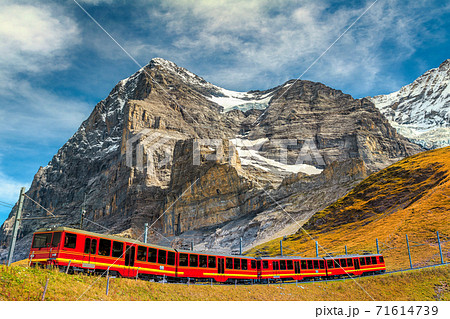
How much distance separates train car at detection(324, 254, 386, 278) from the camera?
43531 millimetres

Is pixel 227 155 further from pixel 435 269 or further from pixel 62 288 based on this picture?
pixel 62 288

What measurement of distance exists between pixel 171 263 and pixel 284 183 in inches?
4449

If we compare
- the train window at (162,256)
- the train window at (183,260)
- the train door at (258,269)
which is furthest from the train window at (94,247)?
the train door at (258,269)

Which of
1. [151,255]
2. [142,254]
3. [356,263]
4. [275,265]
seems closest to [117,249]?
[142,254]

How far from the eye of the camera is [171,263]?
3294 centimetres

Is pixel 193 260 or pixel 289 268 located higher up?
pixel 193 260

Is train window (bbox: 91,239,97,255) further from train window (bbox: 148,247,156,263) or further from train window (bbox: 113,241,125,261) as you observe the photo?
train window (bbox: 148,247,156,263)

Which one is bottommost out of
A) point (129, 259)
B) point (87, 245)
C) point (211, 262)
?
point (129, 259)

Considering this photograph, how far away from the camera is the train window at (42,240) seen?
87.4 ft

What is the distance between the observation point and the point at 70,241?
26.5 metres

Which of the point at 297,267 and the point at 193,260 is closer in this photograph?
the point at 193,260

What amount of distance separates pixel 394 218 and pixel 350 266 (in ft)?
115

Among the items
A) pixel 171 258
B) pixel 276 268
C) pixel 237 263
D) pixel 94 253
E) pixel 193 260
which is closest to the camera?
pixel 94 253

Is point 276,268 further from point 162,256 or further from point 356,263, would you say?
point 162,256
